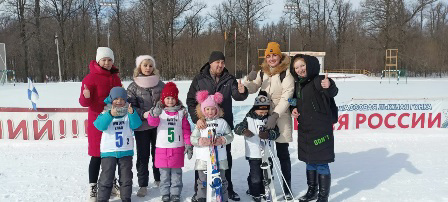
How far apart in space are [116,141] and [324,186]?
2373mm

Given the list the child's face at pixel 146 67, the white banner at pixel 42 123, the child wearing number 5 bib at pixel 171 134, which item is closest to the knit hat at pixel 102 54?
the child's face at pixel 146 67

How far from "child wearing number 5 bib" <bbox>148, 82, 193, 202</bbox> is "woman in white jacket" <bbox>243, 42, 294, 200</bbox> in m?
0.85

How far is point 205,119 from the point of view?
3574 mm

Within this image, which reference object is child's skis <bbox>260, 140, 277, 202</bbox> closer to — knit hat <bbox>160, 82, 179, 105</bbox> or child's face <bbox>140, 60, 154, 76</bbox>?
knit hat <bbox>160, 82, 179, 105</bbox>

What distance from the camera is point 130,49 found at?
135 feet

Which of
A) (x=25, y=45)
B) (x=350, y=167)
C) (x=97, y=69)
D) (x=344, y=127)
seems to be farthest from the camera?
(x=25, y=45)

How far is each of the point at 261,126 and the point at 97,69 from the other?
1973mm

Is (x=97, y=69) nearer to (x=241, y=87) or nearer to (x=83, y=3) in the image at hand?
(x=241, y=87)

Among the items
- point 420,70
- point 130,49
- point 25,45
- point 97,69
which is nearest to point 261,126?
point 97,69

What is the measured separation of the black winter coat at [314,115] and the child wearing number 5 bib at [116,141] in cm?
183

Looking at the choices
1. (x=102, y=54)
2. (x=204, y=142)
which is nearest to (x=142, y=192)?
(x=204, y=142)

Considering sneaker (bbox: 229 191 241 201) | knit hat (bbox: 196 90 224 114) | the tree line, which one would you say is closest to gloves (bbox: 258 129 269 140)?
knit hat (bbox: 196 90 224 114)

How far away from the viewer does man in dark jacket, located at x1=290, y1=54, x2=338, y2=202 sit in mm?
3564

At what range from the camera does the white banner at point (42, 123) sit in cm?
689
